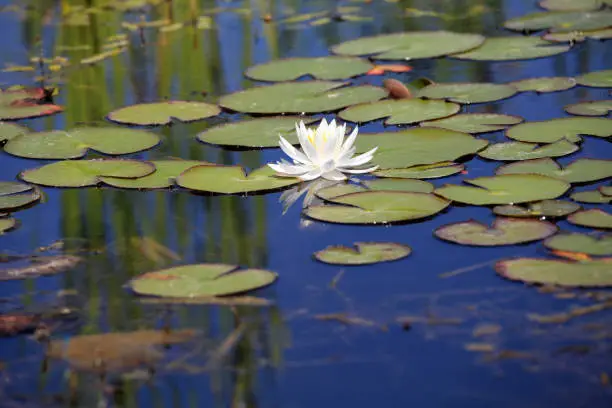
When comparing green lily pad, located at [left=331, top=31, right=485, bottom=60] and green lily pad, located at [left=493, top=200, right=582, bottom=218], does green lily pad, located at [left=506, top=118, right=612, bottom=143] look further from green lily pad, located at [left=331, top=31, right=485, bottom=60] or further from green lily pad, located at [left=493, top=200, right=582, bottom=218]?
green lily pad, located at [left=331, top=31, right=485, bottom=60]

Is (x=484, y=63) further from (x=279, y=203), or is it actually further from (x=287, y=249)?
(x=287, y=249)

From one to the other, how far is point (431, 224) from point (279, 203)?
0.50 meters

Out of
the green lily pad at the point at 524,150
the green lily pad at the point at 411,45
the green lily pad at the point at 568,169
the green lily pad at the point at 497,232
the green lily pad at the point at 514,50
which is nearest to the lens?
the green lily pad at the point at 497,232

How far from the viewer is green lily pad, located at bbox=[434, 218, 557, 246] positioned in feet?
8.70

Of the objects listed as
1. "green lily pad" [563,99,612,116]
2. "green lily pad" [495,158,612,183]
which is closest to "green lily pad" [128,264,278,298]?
"green lily pad" [495,158,612,183]

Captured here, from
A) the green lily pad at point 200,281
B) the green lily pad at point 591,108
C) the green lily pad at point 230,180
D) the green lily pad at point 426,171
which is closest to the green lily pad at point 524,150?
the green lily pad at point 426,171

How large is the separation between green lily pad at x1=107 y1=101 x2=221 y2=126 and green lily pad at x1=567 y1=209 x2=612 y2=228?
1.63 metres

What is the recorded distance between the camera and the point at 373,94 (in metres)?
3.98

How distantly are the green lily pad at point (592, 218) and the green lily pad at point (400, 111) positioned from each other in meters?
1.02

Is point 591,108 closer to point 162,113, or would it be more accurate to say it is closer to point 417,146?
point 417,146

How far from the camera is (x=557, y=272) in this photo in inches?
95.7

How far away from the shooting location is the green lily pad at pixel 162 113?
12.8ft

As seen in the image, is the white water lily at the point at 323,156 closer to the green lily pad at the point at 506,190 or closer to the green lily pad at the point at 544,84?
the green lily pad at the point at 506,190

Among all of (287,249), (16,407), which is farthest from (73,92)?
(16,407)
